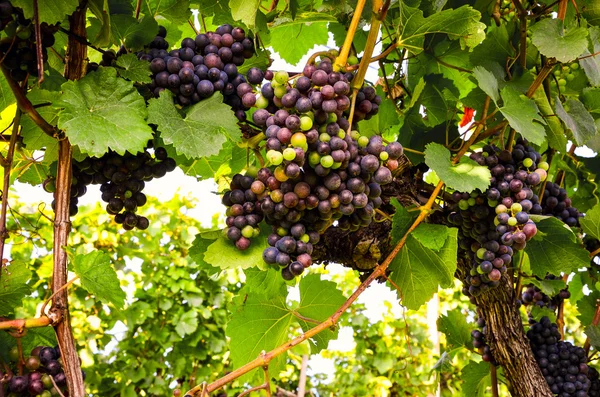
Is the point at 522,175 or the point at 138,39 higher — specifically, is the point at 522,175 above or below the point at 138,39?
below

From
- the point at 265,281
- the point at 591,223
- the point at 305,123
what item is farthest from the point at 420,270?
the point at 591,223

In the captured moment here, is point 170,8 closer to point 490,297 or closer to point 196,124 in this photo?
point 196,124

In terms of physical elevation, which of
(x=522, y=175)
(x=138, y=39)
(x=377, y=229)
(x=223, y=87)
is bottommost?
(x=522, y=175)

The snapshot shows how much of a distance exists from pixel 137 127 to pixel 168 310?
3.30 m

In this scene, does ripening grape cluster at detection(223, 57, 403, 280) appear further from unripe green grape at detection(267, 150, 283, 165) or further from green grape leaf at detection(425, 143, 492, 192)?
green grape leaf at detection(425, 143, 492, 192)

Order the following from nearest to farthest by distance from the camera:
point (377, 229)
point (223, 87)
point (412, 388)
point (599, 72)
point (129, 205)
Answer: point (223, 87), point (129, 205), point (599, 72), point (377, 229), point (412, 388)

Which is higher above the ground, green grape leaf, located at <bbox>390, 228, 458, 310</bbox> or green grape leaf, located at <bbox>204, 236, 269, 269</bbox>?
green grape leaf, located at <bbox>204, 236, 269, 269</bbox>

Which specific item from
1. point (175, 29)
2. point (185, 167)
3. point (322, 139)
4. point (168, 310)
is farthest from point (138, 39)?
point (168, 310)

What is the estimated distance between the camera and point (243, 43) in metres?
1.26

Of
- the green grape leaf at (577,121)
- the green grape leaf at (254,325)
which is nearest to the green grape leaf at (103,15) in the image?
the green grape leaf at (254,325)

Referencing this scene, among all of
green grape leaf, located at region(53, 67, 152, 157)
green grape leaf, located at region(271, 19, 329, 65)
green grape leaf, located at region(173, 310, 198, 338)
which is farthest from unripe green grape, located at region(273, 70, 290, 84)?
green grape leaf, located at region(173, 310, 198, 338)

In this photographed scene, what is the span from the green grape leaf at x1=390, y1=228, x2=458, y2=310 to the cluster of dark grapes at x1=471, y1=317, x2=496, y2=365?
589 millimetres

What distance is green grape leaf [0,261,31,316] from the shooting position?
125cm

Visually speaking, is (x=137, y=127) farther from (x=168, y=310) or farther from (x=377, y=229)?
(x=168, y=310)
